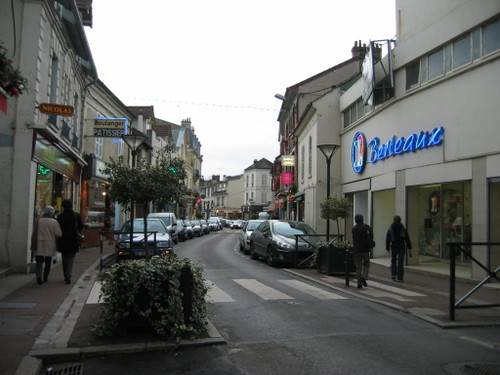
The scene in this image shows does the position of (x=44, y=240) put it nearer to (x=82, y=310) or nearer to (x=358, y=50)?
(x=82, y=310)

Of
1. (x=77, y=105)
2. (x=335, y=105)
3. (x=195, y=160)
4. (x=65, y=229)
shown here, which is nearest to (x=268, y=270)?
(x=65, y=229)

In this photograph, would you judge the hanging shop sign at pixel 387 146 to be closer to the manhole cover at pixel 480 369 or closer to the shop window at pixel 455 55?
the shop window at pixel 455 55

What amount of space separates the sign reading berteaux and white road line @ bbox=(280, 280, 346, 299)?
951 cm

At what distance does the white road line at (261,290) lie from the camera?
28.6 feet

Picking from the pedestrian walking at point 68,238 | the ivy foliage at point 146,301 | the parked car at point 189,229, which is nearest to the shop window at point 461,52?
the ivy foliage at point 146,301

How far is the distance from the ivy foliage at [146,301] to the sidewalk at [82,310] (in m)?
0.19

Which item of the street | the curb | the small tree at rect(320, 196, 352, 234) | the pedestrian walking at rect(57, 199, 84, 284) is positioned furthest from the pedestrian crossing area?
the small tree at rect(320, 196, 352, 234)

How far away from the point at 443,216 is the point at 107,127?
12.3 metres

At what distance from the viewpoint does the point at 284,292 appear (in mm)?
9359

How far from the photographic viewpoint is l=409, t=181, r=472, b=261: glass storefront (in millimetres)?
13719

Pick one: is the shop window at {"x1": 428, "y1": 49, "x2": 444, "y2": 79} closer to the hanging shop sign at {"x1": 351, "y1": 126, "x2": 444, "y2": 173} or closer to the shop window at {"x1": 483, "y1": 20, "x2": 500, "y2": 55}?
the hanging shop sign at {"x1": 351, "y1": 126, "x2": 444, "y2": 173}

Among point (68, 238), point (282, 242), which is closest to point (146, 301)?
point (68, 238)

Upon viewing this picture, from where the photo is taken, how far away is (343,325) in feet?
21.4

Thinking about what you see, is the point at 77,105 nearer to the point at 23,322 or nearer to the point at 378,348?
the point at 23,322
